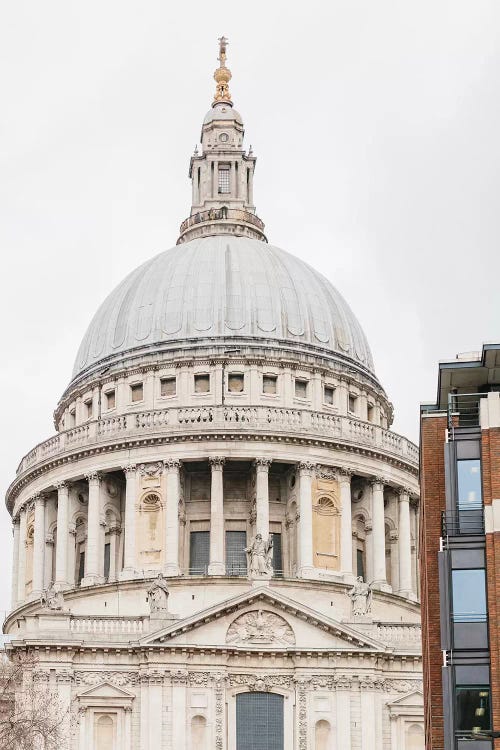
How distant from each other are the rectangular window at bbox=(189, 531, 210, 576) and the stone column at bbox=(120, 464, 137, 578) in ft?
10.6

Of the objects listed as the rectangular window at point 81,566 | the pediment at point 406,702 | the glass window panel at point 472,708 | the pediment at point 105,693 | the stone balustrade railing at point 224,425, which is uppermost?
the stone balustrade railing at point 224,425

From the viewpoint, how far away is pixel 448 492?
52.4 metres

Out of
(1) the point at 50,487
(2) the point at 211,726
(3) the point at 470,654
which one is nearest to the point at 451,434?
(3) the point at 470,654

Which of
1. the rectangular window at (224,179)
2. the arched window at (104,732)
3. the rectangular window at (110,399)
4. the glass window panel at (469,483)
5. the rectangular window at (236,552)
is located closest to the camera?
the glass window panel at (469,483)

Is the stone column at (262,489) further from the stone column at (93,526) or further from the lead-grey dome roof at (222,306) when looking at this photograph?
the lead-grey dome roof at (222,306)

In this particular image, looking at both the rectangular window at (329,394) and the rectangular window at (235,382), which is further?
the rectangular window at (329,394)

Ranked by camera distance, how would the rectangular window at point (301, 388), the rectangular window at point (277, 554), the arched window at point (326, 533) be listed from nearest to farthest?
1. the arched window at point (326, 533)
2. the rectangular window at point (277, 554)
3. the rectangular window at point (301, 388)

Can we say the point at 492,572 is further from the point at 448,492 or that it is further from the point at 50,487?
the point at 50,487

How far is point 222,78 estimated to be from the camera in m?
120

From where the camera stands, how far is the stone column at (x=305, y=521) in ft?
308

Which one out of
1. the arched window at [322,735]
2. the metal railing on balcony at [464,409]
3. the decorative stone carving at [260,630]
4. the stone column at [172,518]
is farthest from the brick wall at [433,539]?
the stone column at [172,518]

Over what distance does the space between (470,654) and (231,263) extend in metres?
59.8

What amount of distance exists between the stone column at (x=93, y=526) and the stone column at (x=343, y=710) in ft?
62.0

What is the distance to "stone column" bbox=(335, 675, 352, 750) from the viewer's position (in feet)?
261
